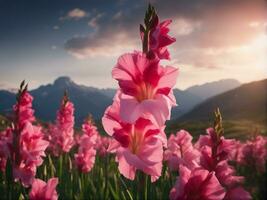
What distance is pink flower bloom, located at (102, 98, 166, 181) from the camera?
2203 mm

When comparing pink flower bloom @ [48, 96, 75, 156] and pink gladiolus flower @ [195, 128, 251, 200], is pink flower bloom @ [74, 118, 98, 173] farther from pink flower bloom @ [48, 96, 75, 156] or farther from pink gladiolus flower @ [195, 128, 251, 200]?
pink gladiolus flower @ [195, 128, 251, 200]

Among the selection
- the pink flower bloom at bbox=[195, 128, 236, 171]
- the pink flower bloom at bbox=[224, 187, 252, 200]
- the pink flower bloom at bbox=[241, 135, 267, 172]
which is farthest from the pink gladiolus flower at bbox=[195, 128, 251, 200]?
the pink flower bloom at bbox=[241, 135, 267, 172]

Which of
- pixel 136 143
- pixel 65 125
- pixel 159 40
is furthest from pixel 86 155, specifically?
pixel 159 40

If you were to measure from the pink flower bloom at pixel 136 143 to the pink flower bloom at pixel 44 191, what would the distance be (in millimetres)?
544

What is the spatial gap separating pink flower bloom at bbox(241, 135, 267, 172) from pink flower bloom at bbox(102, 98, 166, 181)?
33.3 ft

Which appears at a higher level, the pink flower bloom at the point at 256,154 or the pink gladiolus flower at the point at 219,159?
the pink gladiolus flower at the point at 219,159

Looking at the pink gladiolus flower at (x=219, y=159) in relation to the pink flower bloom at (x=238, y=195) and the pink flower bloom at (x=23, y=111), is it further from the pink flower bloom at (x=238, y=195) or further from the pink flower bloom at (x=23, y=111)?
the pink flower bloom at (x=23, y=111)

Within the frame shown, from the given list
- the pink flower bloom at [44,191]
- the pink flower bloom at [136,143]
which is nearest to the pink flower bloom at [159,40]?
the pink flower bloom at [136,143]

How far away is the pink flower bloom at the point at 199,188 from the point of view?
2.21m

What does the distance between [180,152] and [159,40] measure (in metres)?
3.10

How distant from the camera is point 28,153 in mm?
4754

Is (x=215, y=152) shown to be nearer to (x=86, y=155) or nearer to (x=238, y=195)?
(x=238, y=195)

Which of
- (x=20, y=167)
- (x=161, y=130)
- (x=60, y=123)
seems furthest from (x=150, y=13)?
(x=60, y=123)

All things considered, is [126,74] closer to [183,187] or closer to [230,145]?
[183,187]
